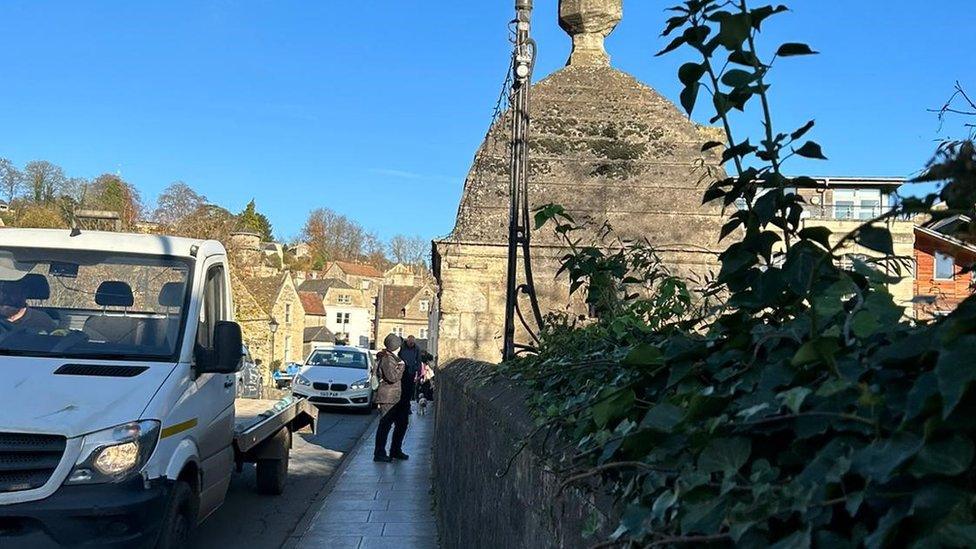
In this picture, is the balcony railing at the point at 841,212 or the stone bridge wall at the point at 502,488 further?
the stone bridge wall at the point at 502,488

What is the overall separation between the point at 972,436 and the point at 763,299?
0.85m

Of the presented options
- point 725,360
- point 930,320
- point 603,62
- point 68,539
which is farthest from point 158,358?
point 603,62

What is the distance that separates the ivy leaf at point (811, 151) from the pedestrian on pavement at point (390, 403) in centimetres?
1185

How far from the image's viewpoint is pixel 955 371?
51.2 inches

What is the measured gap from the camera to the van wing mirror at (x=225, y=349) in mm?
6938

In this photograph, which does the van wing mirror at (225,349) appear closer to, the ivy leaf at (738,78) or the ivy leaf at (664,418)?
the ivy leaf at (738,78)

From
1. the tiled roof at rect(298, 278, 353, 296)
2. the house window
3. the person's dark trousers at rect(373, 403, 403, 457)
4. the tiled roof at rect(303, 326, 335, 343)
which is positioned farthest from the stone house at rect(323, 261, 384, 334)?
the house window

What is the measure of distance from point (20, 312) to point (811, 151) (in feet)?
20.8

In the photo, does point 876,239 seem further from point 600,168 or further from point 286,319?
point 286,319

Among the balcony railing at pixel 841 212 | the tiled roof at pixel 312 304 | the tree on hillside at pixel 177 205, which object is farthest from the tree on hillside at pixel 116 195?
the tiled roof at pixel 312 304

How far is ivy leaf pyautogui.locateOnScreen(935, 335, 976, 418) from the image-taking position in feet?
4.18

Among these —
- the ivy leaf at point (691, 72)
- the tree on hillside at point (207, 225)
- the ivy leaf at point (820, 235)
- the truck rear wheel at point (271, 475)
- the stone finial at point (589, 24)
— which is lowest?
the truck rear wheel at point (271, 475)

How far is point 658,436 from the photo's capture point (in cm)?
202

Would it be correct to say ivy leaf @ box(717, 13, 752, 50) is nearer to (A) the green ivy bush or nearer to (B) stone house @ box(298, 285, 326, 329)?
(A) the green ivy bush
